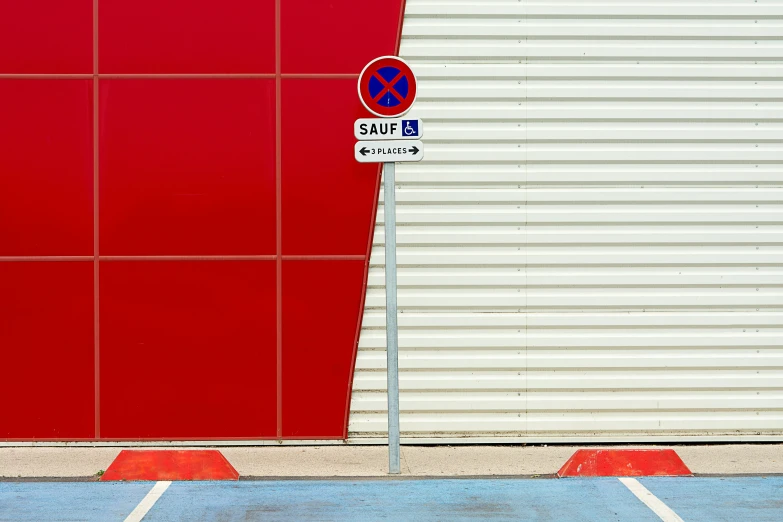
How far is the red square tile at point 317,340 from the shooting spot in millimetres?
8586

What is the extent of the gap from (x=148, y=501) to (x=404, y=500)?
1766mm

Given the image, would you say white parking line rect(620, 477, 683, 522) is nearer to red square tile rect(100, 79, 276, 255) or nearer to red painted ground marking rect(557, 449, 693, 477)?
red painted ground marking rect(557, 449, 693, 477)

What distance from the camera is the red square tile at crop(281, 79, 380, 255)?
8.55 metres

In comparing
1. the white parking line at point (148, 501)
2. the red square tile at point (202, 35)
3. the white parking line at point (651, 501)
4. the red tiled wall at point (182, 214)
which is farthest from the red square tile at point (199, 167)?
the white parking line at point (651, 501)

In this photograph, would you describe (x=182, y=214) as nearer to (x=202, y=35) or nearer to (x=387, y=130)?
(x=202, y=35)

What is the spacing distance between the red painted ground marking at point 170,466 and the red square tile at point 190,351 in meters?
0.97

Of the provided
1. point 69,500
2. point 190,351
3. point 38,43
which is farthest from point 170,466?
point 38,43

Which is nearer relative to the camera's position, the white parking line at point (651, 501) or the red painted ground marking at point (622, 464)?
the white parking line at point (651, 501)

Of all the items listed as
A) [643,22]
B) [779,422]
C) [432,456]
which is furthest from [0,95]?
[779,422]

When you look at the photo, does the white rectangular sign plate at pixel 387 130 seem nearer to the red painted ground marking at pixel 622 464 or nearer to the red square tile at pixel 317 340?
the red square tile at pixel 317 340

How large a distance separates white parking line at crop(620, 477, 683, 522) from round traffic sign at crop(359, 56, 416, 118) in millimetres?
3250

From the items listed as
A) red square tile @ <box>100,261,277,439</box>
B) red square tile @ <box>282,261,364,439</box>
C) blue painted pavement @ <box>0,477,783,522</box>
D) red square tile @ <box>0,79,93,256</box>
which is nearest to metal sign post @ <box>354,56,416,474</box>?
red square tile @ <box>282,261,364,439</box>

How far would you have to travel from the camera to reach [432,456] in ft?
27.0

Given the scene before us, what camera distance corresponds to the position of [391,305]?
744 cm
